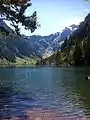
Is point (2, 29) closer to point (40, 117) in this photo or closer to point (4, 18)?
point (4, 18)

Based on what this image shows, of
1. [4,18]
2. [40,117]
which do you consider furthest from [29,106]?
[4,18]

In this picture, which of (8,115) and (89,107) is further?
(89,107)

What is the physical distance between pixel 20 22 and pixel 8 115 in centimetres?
1847

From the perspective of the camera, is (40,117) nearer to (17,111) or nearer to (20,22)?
(17,111)

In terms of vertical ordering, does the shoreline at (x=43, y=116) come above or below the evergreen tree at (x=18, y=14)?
below

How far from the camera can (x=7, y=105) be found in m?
38.5

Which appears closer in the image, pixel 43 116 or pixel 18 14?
pixel 43 116

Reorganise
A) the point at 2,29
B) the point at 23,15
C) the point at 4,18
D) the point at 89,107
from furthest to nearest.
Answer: the point at 2,29
the point at 23,15
the point at 4,18
the point at 89,107

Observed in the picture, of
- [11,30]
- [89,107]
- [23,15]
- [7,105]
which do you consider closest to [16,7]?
[23,15]

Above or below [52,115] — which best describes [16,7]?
above

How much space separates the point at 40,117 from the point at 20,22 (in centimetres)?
1982

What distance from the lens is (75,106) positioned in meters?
37.5

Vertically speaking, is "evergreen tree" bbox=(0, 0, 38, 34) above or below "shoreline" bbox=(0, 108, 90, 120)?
above

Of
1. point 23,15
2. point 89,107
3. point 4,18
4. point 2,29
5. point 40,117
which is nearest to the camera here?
point 40,117
